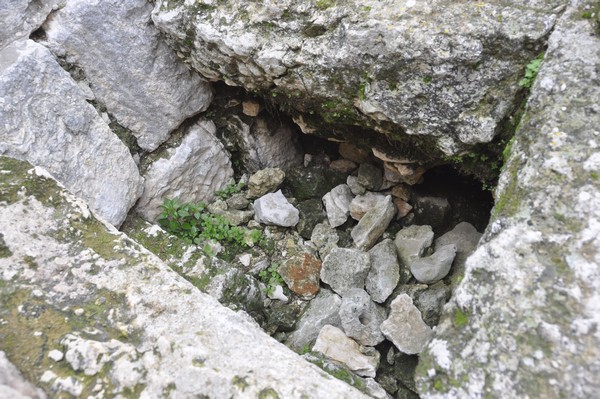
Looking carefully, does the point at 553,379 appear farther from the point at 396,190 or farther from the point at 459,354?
the point at 396,190

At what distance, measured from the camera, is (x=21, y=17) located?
2.55m

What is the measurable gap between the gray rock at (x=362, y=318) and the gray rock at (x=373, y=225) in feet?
1.33

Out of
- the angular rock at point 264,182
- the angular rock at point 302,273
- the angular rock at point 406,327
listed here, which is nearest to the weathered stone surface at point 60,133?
the angular rock at point 264,182

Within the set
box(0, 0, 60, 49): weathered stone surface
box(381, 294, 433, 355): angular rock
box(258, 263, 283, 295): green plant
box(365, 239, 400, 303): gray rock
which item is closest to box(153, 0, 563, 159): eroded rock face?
box(0, 0, 60, 49): weathered stone surface

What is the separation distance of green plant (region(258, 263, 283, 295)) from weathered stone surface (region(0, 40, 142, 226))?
0.91 meters

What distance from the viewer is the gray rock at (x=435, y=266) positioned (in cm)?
267

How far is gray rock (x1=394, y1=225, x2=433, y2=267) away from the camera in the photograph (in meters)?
2.84

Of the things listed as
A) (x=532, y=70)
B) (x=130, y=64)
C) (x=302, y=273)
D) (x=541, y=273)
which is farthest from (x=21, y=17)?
(x=541, y=273)

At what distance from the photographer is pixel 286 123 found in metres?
3.48

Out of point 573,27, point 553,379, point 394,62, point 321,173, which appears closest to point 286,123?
point 321,173

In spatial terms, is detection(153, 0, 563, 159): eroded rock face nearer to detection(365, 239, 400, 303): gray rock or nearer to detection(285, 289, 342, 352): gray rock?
detection(365, 239, 400, 303): gray rock

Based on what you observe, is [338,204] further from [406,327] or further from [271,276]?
[406,327]

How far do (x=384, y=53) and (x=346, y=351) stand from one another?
149 cm

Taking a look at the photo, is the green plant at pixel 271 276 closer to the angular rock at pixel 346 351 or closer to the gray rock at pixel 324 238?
the gray rock at pixel 324 238
